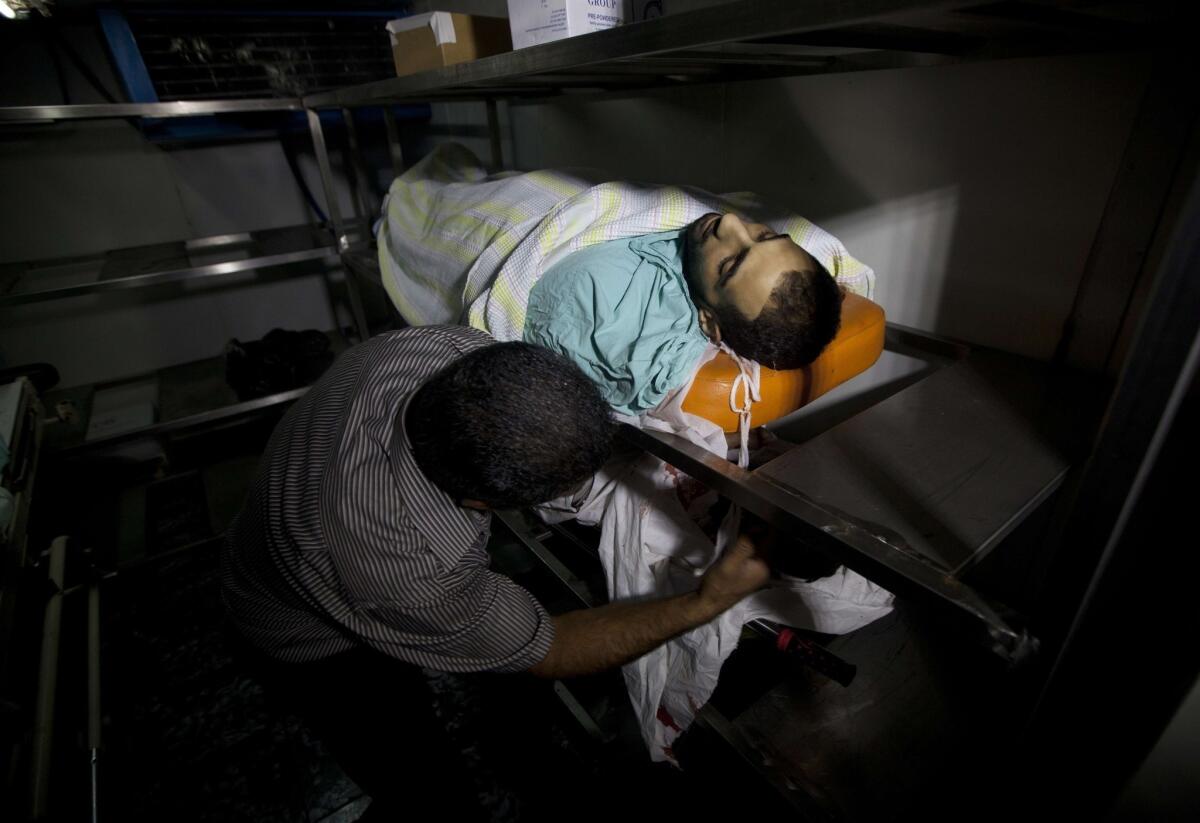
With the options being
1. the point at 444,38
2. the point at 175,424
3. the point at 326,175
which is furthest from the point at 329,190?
the point at 175,424

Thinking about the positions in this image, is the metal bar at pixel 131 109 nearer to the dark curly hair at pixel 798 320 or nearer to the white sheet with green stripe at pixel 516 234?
the white sheet with green stripe at pixel 516 234

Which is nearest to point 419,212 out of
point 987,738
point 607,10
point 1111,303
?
point 607,10

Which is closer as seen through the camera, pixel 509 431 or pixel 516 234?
pixel 509 431

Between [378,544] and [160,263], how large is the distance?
2.12 meters

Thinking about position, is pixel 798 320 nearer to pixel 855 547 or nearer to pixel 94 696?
pixel 855 547

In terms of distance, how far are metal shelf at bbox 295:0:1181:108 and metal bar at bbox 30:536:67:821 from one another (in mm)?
1598

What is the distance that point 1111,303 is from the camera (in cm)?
87

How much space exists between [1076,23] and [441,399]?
93 cm

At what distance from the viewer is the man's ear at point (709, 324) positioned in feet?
3.65

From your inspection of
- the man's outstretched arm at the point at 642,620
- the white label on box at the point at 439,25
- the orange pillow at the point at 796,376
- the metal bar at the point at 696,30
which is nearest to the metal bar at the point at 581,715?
the man's outstretched arm at the point at 642,620

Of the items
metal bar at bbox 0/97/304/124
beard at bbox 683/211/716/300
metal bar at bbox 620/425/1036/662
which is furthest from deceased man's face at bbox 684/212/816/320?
metal bar at bbox 0/97/304/124

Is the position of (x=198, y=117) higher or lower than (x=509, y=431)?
higher

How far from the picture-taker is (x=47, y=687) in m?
1.29

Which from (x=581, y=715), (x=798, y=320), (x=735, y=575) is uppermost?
(x=798, y=320)
